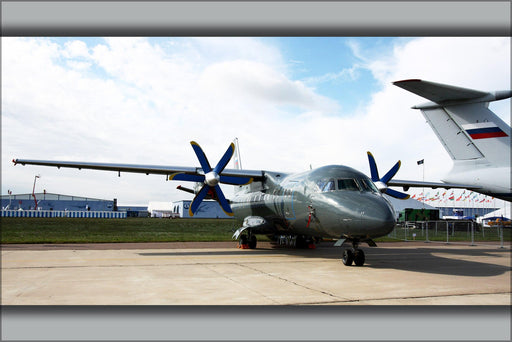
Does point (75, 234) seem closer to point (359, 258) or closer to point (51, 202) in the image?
point (51, 202)

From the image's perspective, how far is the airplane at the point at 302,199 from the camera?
12.3 metres

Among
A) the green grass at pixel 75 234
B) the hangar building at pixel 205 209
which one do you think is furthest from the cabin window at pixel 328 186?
the hangar building at pixel 205 209

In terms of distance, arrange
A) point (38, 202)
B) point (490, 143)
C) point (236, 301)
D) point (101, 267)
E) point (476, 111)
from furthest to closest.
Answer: point (101, 267), point (38, 202), point (476, 111), point (490, 143), point (236, 301)

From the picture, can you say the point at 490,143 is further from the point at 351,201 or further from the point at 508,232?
the point at 351,201

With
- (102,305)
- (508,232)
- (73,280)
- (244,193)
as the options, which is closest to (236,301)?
(102,305)

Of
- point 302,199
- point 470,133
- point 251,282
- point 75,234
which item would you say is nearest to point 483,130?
point 470,133

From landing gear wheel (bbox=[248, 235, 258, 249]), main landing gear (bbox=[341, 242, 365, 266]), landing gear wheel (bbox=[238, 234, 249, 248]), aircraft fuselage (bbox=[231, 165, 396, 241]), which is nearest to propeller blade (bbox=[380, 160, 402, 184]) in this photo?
aircraft fuselage (bbox=[231, 165, 396, 241])

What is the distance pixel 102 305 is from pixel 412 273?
8814 millimetres

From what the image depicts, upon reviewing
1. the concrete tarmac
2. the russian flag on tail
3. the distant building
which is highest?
the russian flag on tail

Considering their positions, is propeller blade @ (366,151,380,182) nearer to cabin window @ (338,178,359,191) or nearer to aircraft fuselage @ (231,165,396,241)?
aircraft fuselage @ (231,165,396,241)

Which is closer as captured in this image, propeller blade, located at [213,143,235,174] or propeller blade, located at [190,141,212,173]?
propeller blade, located at [213,143,235,174]

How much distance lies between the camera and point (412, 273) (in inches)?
448

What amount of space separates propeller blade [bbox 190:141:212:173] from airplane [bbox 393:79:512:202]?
11.1 metres

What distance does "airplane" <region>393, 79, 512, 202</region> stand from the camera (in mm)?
7410
